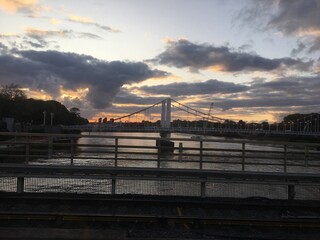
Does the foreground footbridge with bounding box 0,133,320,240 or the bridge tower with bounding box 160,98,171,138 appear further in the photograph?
the bridge tower with bounding box 160,98,171,138

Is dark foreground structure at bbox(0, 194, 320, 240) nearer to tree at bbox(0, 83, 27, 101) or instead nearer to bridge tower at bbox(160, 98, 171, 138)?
bridge tower at bbox(160, 98, 171, 138)

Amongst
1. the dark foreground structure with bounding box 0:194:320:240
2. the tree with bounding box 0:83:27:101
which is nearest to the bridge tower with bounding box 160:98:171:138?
the tree with bounding box 0:83:27:101

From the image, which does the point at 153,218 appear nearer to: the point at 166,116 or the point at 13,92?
the point at 166,116

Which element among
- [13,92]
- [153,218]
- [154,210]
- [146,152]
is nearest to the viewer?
[153,218]

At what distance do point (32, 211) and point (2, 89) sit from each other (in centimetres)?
14392

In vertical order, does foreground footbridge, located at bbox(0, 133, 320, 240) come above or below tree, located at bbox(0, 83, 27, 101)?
below

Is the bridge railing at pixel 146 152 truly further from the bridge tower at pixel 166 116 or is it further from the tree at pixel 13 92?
the tree at pixel 13 92

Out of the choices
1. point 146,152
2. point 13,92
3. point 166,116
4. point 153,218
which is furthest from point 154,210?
point 13,92

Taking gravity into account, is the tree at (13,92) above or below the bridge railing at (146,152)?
above

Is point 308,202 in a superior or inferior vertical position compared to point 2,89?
inferior

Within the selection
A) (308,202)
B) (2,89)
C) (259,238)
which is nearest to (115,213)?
(259,238)

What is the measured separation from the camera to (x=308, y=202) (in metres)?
10.9

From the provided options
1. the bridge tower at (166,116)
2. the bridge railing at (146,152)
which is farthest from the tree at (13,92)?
the bridge railing at (146,152)

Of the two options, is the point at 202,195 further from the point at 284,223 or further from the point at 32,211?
the point at 32,211
